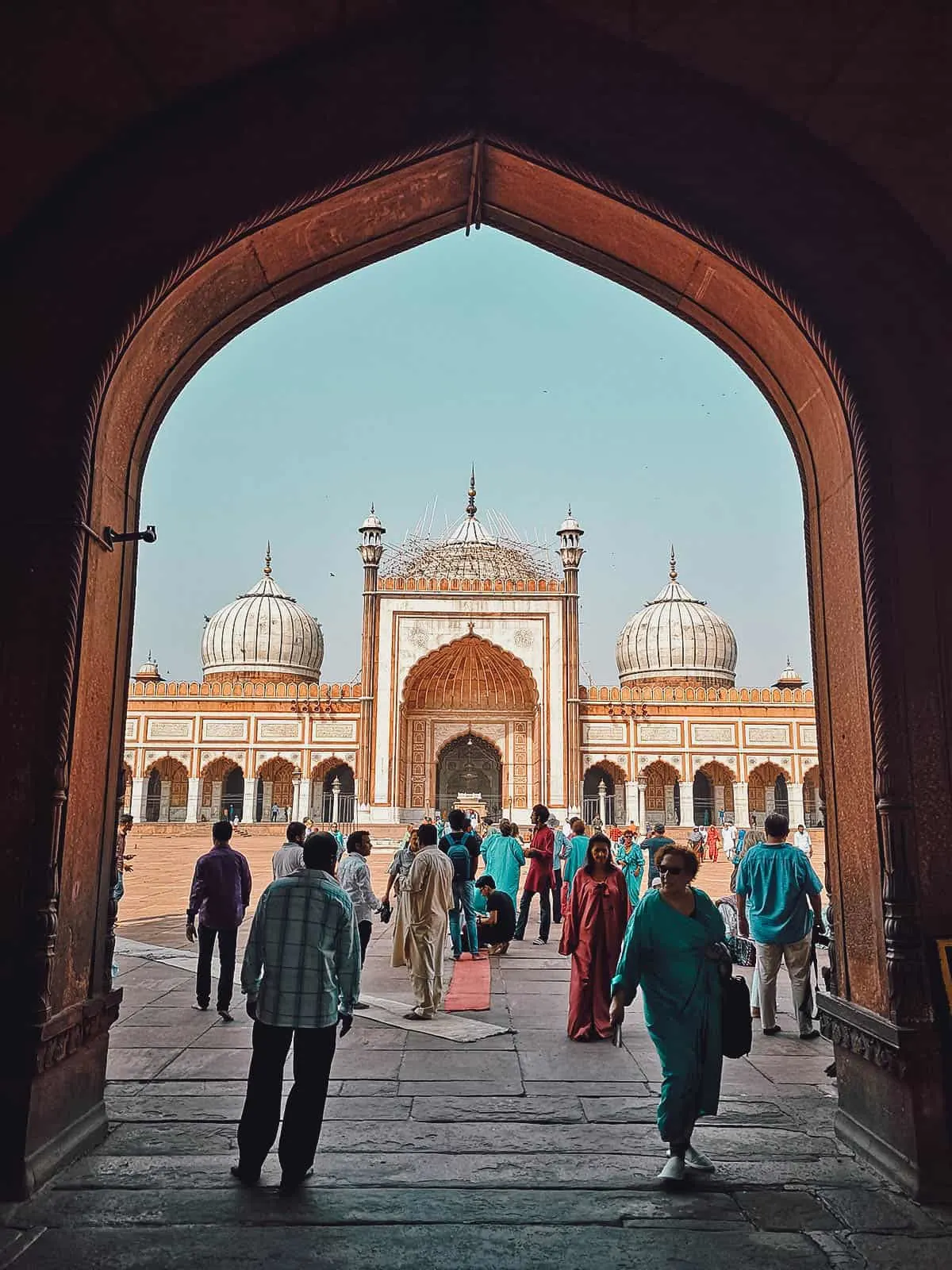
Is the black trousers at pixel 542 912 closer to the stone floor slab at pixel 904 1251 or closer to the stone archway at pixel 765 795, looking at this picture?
the stone floor slab at pixel 904 1251

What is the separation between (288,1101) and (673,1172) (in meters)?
1.43

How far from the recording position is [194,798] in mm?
32281

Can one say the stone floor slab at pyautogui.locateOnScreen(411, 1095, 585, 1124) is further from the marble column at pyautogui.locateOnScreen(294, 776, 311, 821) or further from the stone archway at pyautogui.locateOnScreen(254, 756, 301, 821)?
the stone archway at pyautogui.locateOnScreen(254, 756, 301, 821)

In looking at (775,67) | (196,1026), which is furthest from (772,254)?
(196,1026)

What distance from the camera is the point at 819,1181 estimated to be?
3529 millimetres

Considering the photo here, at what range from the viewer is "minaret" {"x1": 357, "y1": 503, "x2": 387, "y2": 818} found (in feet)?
102

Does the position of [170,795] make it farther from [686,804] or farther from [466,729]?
[686,804]

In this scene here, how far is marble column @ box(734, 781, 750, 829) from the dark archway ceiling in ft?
98.0

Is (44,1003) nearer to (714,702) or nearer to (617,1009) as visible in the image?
(617,1009)

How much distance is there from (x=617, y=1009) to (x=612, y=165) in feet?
11.8

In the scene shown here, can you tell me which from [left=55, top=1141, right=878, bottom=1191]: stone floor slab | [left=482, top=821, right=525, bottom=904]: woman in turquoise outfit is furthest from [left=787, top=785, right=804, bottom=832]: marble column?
[left=55, top=1141, right=878, bottom=1191]: stone floor slab

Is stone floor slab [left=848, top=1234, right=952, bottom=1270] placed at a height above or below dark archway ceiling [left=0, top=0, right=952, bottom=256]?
below

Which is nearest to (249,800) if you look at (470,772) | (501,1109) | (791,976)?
(470,772)

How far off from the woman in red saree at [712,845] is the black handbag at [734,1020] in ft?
71.3
